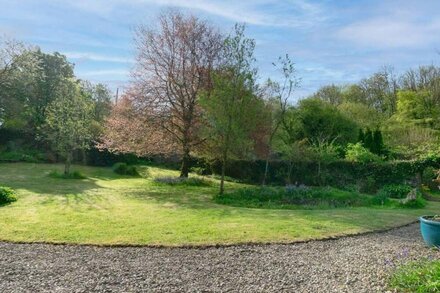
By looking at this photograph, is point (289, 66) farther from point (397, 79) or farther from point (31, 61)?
point (397, 79)

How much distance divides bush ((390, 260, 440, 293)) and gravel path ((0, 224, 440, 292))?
218 mm

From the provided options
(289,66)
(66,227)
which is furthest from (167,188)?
(66,227)

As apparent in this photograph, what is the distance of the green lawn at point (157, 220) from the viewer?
797 centimetres

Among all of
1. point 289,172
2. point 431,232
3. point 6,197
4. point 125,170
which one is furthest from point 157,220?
point 125,170

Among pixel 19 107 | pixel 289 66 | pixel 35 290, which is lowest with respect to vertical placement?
pixel 35 290

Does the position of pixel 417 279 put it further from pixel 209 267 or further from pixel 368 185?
pixel 368 185

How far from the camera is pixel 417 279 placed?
16.5 ft

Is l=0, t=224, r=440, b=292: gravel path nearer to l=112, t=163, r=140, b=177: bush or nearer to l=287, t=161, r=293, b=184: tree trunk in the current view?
l=287, t=161, r=293, b=184: tree trunk

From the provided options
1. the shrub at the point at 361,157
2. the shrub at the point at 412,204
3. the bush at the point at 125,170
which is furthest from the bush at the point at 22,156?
the shrub at the point at 412,204

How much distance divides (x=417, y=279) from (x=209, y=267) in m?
2.88

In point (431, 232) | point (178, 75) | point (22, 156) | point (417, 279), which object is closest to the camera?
point (417, 279)

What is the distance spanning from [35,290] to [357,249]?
17.5 feet

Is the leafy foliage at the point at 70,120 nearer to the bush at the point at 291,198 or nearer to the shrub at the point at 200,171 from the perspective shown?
the shrub at the point at 200,171

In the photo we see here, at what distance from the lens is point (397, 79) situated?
1529 inches
